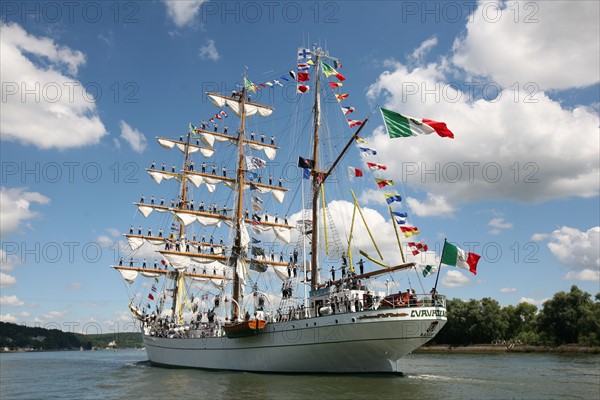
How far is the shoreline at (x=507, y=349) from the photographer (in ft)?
196

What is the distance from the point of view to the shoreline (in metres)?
59.7

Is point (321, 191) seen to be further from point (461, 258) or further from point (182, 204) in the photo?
point (182, 204)

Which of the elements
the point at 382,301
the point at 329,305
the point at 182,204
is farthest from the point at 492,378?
the point at 182,204

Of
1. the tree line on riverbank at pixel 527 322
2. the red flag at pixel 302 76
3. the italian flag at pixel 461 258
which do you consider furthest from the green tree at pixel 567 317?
the red flag at pixel 302 76

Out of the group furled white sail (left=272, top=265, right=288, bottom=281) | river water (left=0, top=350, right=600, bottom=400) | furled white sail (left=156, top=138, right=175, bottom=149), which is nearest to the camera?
river water (left=0, top=350, right=600, bottom=400)

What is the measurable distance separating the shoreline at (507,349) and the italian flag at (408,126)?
47.0 metres

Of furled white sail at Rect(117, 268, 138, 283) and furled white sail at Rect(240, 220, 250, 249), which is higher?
furled white sail at Rect(240, 220, 250, 249)

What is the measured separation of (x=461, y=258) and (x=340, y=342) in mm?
9595

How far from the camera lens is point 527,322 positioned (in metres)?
79.4

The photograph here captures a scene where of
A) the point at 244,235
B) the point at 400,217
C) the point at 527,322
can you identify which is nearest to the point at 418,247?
the point at 400,217

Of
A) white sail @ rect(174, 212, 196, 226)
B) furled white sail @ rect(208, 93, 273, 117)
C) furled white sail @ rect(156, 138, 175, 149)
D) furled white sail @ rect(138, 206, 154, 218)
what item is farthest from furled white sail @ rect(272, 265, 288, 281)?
furled white sail @ rect(156, 138, 175, 149)

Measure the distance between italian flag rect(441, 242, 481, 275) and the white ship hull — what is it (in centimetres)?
392

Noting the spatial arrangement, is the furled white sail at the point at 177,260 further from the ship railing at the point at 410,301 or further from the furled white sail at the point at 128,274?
the ship railing at the point at 410,301

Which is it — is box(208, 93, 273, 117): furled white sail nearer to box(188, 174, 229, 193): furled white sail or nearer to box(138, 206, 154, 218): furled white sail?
box(188, 174, 229, 193): furled white sail
